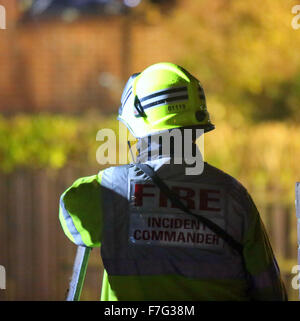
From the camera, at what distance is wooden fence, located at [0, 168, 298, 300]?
5.78m

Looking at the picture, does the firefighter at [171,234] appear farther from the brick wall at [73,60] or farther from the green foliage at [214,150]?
the brick wall at [73,60]

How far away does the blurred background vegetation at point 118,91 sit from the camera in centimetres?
562

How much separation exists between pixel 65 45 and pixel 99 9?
38.2 inches

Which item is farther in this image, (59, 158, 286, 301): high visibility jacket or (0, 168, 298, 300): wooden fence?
(0, 168, 298, 300): wooden fence

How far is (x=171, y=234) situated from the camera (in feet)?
6.64

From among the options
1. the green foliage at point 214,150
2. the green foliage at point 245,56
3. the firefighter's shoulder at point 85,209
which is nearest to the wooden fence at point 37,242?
the green foliage at point 214,150

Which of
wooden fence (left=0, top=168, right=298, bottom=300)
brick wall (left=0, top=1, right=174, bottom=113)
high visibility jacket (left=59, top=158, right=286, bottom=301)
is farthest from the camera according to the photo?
brick wall (left=0, top=1, right=174, bottom=113)

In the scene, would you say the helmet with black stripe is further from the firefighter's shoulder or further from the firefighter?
the firefighter's shoulder

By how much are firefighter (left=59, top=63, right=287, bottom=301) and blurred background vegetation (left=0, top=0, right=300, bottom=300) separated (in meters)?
3.50

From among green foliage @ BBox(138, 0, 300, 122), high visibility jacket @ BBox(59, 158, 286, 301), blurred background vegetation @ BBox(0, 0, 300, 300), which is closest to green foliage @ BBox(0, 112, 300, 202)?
blurred background vegetation @ BBox(0, 0, 300, 300)

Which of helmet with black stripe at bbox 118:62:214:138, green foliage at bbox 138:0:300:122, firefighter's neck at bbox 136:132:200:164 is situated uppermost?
green foliage at bbox 138:0:300:122

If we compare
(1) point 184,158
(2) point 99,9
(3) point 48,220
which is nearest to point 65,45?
(2) point 99,9

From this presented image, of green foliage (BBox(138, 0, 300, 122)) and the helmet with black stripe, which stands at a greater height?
green foliage (BBox(138, 0, 300, 122))
